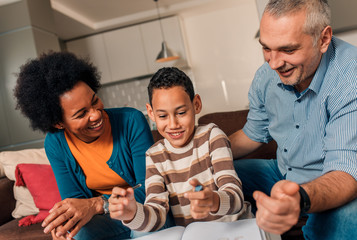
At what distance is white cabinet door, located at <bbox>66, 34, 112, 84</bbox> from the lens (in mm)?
6438

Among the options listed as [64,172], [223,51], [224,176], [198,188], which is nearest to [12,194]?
[64,172]

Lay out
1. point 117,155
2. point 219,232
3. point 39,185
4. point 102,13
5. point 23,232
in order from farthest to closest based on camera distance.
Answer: point 102,13, point 39,185, point 23,232, point 117,155, point 219,232

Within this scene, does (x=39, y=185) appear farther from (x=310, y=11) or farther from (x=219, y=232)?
(x=310, y=11)

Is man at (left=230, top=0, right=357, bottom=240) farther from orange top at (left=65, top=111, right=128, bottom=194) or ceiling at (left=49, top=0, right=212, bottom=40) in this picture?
ceiling at (left=49, top=0, right=212, bottom=40)

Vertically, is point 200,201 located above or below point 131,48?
below

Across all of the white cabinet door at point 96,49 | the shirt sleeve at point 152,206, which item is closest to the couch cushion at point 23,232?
the shirt sleeve at point 152,206

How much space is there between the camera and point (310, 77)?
1222 millimetres

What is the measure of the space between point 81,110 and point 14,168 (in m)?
1.24

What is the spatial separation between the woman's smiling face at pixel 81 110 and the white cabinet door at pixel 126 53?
492cm

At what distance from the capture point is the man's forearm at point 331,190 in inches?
33.4

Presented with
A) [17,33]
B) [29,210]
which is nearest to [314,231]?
[29,210]

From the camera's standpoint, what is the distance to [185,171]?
1251 mm

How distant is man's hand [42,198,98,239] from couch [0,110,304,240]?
0.76 meters

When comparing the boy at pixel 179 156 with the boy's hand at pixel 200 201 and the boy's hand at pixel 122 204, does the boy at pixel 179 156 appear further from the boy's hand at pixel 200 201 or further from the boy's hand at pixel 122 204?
the boy's hand at pixel 200 201
